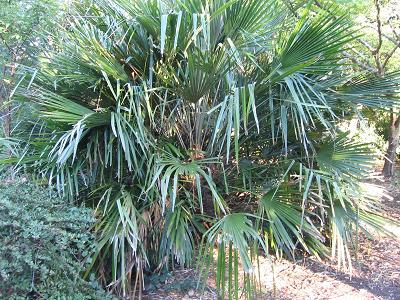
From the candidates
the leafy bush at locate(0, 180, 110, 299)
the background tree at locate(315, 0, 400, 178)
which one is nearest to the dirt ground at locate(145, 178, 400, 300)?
the leafy bush at locate(0, 180, 110, 299)

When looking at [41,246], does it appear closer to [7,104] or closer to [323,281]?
[7,104]

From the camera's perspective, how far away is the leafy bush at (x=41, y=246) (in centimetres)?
247

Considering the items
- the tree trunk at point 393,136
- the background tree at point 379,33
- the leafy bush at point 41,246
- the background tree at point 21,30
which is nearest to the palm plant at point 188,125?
the leafy bush at point 41,246

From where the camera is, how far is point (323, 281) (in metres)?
3.54

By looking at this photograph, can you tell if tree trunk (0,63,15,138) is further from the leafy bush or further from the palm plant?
the leafy bush

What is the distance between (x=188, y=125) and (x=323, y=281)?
5.96 feet

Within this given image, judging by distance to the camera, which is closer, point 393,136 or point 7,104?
point 7,104

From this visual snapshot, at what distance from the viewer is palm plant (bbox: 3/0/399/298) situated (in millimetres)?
2988

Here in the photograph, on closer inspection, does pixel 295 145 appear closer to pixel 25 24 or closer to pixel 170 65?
pixel 170 65

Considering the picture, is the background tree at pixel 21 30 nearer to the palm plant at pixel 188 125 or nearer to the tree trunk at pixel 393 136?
the palm plant at pixel 188 125

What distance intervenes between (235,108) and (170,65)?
30.4 inches

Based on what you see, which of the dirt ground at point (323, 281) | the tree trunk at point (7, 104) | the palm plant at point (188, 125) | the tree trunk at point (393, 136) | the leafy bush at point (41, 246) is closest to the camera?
the leafy bush at point (41, 246)

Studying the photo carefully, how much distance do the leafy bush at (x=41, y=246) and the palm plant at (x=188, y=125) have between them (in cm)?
19

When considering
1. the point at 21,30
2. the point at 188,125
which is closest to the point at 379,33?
the point at 188,125
